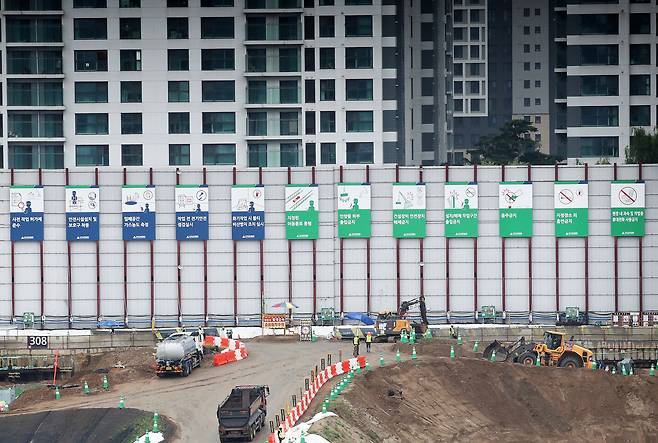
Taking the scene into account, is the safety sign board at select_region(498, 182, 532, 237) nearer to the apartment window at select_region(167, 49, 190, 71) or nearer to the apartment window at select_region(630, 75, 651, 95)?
the apartment window at select_region(630, 75, 651, 95)

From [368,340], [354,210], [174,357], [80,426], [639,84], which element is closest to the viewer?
[80,426]

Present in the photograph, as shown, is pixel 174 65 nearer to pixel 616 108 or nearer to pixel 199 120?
pixel 199 120

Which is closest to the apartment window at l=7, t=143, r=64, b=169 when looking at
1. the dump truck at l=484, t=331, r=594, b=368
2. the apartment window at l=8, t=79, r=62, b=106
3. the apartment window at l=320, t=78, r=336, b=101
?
the apartment window at l=8, t=79, r=62, b=106

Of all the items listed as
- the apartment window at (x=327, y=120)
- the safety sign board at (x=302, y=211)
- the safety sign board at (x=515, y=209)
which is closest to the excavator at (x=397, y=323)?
the safety sign board at (x=302, y=211)

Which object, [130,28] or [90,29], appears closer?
[130,28]

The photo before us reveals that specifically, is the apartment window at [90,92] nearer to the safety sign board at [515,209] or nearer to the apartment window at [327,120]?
the apartment window at [327,120]

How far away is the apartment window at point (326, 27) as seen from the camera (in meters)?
115

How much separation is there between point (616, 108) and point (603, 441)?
5674cm

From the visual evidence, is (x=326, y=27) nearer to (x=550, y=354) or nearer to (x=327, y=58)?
(x=327, y=58)

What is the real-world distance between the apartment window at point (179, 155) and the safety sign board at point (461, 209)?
96.8ft

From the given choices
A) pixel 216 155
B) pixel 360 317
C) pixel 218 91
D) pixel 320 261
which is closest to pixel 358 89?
pixel 218 91

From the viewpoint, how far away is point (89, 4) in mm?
114688

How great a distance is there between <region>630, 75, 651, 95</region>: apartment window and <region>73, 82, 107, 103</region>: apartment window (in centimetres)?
4989

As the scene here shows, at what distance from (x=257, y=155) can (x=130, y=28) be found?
1619 cm
